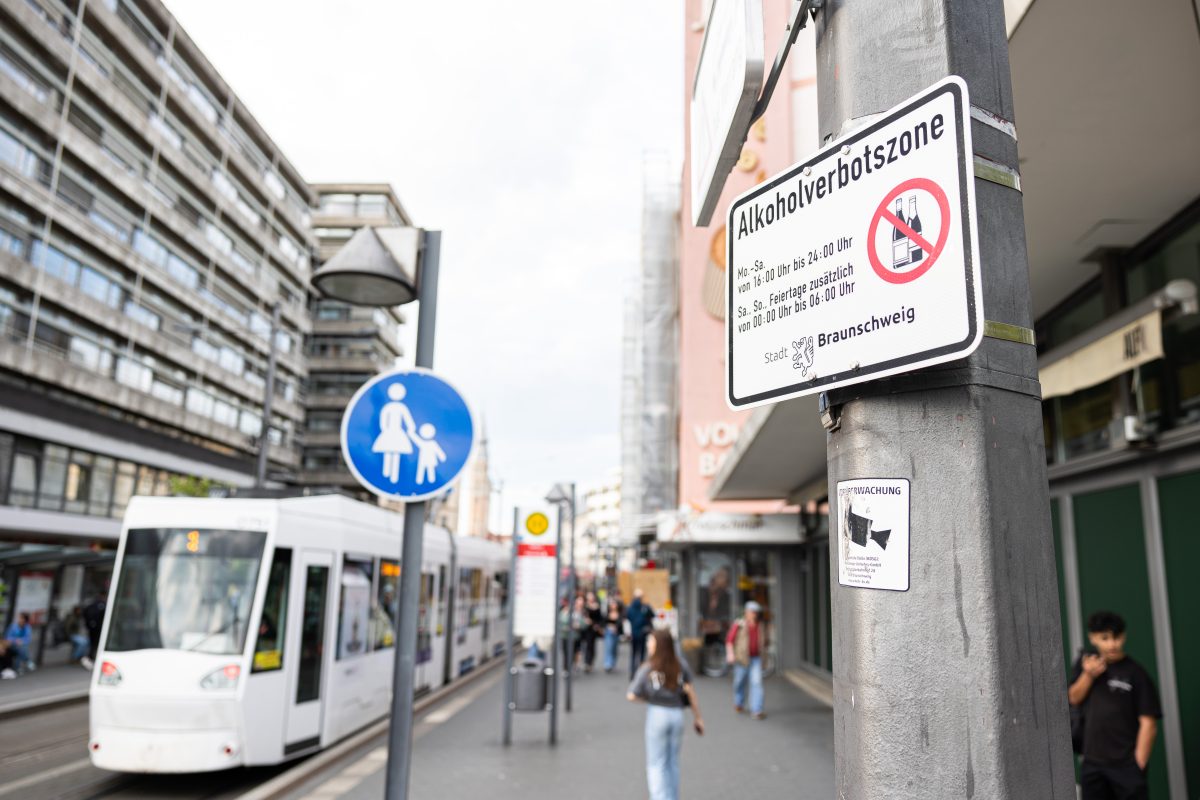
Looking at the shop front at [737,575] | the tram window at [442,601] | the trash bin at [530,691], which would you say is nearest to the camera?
the trash bin at [530,691]

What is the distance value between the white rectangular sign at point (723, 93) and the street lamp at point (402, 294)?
198cm

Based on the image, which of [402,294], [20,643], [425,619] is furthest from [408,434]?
[20,643]

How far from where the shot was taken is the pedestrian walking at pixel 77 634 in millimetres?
23562

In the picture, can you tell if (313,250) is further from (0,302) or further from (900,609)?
(900,609)

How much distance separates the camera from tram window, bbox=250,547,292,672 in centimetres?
936

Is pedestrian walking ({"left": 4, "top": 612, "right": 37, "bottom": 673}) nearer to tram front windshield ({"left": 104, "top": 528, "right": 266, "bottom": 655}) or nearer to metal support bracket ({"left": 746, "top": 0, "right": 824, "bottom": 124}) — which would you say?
tram front windshield ({"left": 104, "top": 528, "right": 266, "bottom": 655})

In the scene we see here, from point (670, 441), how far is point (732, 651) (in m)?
24.3

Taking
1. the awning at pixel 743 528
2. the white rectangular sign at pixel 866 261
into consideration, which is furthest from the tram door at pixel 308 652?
the awning at pixel 743 528

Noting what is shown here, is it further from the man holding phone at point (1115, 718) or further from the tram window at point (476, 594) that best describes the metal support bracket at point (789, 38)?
the tram window at point (476, 594)

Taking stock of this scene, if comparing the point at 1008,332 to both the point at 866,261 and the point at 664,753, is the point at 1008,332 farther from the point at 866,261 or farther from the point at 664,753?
the point at 664,753

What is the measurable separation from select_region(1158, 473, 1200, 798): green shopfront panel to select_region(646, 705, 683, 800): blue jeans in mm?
3596

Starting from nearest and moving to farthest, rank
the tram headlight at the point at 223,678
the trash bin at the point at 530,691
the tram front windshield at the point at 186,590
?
the tram headlight at the point at 223,678 < the tram front windshield at the point at 186,590 < the trash bin at the point at 530,691

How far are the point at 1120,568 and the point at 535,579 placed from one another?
7.83 meters

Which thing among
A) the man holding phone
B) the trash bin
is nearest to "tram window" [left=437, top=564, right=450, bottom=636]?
the trash bin
